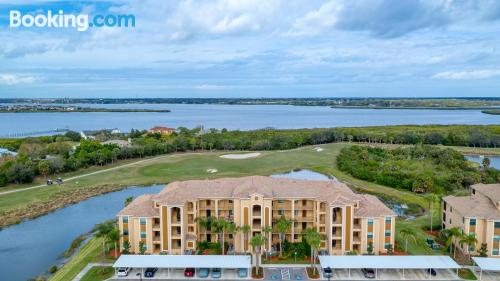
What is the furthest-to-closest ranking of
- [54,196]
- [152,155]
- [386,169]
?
[152,155], [386,169], [54,196]

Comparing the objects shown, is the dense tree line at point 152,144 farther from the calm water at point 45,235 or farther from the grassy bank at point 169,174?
the calm water at point 45,235

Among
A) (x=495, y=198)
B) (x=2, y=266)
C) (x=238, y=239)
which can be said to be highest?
(x=495, y=198)

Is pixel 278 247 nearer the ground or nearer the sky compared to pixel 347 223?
nearer the ground

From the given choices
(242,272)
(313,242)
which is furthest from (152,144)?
(313,242)

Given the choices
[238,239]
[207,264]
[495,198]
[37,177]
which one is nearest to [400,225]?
[495,198]

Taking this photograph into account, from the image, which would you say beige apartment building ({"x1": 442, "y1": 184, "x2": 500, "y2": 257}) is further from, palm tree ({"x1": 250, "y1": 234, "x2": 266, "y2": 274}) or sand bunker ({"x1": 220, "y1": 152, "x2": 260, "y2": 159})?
sand bunker ({"x1": 220, "y1": 152, "x2": 260, "y2": 159})

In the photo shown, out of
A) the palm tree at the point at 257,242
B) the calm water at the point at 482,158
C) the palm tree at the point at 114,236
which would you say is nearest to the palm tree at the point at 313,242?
the palm tree at the point at 257,242

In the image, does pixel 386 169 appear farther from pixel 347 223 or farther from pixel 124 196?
pixel 124 196

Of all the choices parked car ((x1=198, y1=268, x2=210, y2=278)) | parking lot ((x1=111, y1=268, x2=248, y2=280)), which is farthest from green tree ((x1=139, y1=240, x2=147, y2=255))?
parked car ((x1=198, y1=268, x2=210, y2=278))
